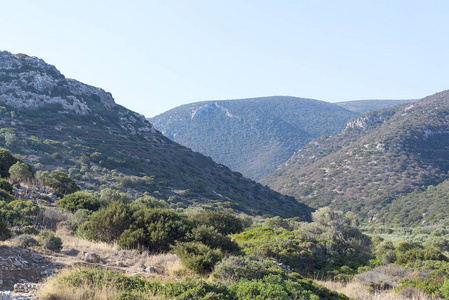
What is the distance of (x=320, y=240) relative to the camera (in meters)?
15.6

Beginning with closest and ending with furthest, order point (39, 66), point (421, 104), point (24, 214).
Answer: point (24, 214), point (39, 66), point (421, 104)

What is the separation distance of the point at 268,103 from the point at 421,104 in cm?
7461

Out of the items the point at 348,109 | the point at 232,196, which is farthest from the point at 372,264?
the point at 348,109

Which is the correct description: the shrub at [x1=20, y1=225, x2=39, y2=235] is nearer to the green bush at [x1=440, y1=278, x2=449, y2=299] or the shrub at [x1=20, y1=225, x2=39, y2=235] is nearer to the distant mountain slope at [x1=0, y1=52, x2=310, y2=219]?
the green bush at [x1=440, y1=278, x2=449, y2=299]

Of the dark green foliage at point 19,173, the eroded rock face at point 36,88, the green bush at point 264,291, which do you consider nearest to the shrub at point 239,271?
the green bush at point 264,291

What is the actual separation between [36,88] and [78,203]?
47.8m

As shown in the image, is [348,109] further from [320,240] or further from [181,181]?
[320,240]

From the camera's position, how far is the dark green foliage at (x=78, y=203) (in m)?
15.5

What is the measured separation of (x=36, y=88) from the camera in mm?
Answer: 55062

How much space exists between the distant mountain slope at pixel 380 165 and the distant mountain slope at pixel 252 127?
750 inches

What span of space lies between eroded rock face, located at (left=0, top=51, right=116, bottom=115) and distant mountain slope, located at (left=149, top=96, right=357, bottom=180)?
2803 inches

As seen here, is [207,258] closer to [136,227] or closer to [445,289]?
[136,227]

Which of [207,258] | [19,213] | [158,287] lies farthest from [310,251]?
[19,213]

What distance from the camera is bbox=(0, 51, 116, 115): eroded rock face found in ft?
166
